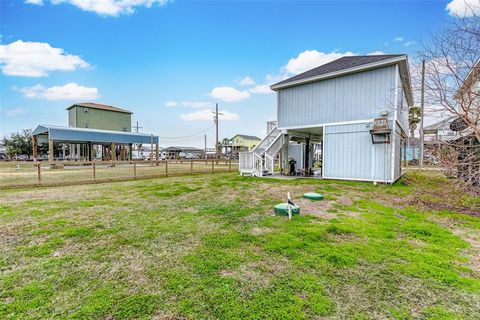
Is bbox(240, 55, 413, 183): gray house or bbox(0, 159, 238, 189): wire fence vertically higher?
bbox(240, 55, 413, 183): gray house

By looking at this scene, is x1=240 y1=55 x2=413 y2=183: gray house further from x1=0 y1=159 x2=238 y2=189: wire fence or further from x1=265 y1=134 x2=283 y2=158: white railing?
x1=0 y1=159 x2=238 y2=189: wire fence

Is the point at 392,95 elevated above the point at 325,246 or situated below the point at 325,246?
above

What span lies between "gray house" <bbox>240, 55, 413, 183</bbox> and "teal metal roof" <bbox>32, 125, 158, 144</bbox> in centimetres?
1729

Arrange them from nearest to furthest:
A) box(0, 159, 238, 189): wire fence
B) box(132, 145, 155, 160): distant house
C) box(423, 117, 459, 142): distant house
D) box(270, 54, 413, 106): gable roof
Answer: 1. box(423, 117, 459, 142): distant house
2. box(270, 54, 413, 106): gable roof
3. box(0, 159, 238, 189): wire fence
4. box(132, 145, 155, 160): distant house

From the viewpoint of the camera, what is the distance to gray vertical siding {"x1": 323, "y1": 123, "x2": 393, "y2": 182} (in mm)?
8836

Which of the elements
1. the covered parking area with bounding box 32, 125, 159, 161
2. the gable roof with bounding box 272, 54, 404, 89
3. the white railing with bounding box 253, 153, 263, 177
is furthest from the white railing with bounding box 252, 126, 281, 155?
the covered parking area with bounding box 32, 125, 159, 161

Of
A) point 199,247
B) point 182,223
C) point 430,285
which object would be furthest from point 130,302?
point 430,285

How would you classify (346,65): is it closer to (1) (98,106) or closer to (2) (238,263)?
(2) (238,263)

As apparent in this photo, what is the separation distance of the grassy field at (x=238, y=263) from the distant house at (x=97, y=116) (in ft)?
96.6

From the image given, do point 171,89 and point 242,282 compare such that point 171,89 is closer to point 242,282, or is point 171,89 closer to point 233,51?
point 233,51

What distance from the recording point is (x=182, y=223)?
4371 mm

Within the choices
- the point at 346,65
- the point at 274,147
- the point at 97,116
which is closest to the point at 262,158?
the point at 274,147

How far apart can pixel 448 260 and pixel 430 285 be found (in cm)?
87

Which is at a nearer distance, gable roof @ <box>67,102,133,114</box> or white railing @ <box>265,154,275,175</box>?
white railing @ <box>265,154,275,175</box>
